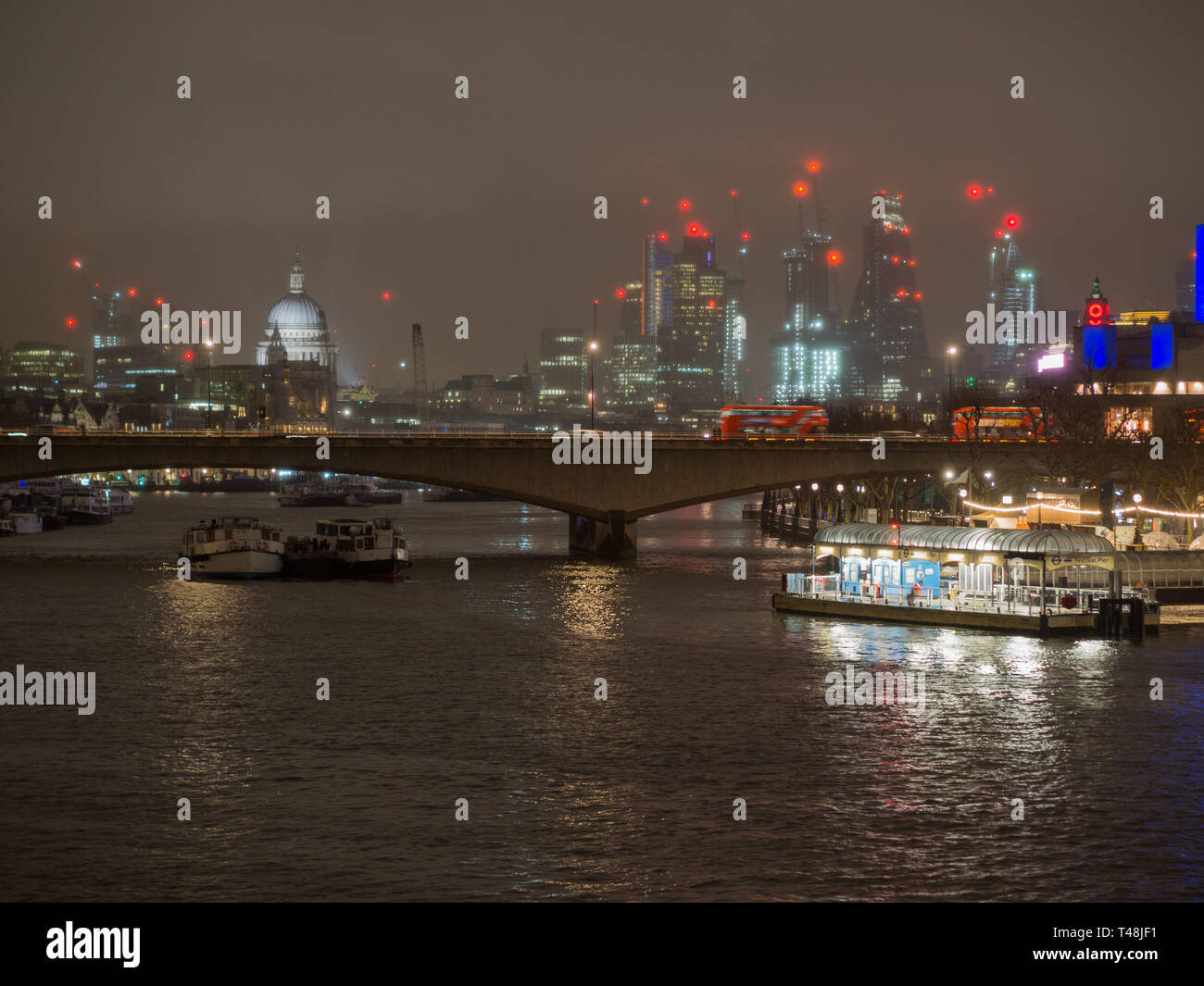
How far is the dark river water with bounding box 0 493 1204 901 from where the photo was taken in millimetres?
30688

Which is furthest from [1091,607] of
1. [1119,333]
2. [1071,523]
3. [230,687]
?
[1119,333]

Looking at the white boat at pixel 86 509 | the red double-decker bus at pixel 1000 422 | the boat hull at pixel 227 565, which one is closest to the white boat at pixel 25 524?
the white boat at pixel 86 509

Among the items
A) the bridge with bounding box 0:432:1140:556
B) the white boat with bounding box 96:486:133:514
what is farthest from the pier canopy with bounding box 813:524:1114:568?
the white boat with bounding box 96:486:133:514

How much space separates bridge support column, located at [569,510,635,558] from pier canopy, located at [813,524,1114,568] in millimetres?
30258

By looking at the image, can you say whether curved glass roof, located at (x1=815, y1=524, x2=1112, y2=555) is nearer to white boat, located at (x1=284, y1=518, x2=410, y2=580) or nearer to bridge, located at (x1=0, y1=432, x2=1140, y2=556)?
bridge, located at (x1=0, y1=432, x2=1140, y2=556)

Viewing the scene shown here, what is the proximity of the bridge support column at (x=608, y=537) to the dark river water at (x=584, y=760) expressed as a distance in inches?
1212

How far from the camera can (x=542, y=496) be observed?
99125 mm

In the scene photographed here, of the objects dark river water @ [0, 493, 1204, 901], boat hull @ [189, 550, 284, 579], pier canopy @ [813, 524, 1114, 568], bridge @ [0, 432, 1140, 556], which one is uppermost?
bridge @ [0, 432, 1140, 556]

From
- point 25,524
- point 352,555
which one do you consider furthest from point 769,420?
point 25,524

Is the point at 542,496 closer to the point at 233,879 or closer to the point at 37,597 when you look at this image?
the point at 37,597

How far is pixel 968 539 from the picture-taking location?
69.2m

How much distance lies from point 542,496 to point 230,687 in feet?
161
